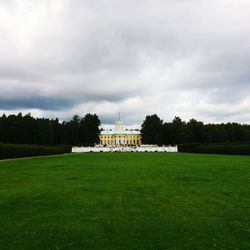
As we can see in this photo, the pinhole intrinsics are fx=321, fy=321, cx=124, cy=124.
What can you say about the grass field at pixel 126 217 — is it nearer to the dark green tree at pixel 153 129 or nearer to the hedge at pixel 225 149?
the hedge at pixel 225 149

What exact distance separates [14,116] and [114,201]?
243 feet

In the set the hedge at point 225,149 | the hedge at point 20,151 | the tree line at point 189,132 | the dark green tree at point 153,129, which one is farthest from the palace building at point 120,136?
the hedge at point 20,151

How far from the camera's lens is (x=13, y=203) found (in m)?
10.2

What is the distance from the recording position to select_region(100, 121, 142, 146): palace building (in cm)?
14475

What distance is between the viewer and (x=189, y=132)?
8431cm

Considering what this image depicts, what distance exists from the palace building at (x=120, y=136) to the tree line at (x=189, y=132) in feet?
127

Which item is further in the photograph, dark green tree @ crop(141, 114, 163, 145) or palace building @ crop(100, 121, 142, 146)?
palace building @ crop(100, 121, 142, 146)

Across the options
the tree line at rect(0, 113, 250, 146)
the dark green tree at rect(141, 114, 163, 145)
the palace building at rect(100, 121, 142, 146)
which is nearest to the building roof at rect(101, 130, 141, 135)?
the palace building at rect(100, 121, 142, 146)

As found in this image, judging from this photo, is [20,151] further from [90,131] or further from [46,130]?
[90,131]

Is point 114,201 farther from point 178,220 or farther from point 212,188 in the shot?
point 212,188

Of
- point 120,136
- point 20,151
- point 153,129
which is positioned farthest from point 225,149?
point 120,136

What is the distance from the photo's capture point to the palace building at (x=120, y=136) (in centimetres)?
14475

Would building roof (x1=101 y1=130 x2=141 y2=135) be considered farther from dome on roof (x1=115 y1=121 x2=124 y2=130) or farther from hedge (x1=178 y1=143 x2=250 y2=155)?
hedge (x1=178 y1=143 x2=250 y2=155)

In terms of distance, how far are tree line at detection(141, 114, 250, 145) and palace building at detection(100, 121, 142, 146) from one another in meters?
38.6
